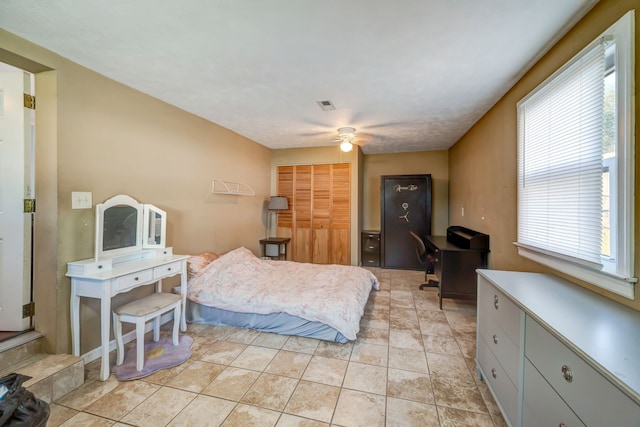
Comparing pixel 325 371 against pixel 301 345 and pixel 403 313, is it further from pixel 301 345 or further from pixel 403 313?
pixel 403 313

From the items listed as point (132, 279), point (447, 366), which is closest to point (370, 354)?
point (447, 366)

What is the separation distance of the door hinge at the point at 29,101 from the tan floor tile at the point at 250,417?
2.64 meters

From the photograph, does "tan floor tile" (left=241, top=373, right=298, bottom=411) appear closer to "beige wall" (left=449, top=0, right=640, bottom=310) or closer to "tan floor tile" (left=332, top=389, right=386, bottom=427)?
"tan floor tile" (left=332, top=389, right=386, bottom=427)

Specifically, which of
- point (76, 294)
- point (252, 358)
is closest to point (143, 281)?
point (76, 294)

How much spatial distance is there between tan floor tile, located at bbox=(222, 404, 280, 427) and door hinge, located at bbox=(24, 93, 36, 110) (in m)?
2.64

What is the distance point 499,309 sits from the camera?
1.57 m

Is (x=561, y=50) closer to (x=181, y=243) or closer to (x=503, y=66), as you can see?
(x=503, y=66)

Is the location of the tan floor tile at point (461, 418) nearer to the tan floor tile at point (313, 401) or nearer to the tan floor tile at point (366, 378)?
the tan floor tile at point (366, 378)

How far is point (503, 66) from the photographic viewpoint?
2057 mm

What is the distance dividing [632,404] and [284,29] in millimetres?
2235

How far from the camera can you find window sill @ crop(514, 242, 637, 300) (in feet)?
4.03

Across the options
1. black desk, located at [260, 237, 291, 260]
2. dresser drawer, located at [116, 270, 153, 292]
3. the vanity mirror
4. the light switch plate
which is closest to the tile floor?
dresser drawer, located at [116, 270, 153, 292]

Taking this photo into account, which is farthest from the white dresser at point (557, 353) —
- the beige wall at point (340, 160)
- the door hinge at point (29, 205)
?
the door hinge at point (29, 205)

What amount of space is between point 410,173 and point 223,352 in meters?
4.81
